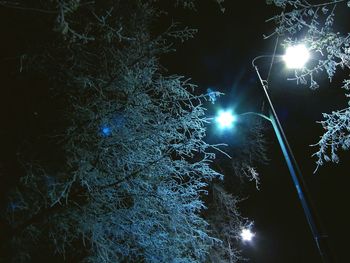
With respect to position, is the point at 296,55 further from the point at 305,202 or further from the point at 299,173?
the point at 305,202

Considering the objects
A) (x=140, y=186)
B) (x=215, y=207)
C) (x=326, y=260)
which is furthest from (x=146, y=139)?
(x=215, y=207)

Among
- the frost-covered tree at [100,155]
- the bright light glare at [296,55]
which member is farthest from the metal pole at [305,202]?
the frost-covered tree at [100,155]

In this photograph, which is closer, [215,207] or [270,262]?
[215,207]

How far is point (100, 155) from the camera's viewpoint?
5.48 m

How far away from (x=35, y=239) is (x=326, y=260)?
4.55 metres

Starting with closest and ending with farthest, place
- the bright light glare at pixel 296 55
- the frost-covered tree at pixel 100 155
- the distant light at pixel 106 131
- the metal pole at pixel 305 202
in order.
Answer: the metal pole at pixel 305 202, the frost-covered tree at pixel 100 155, the distant light at pixel 106 131, the bright light glare at pixel 296 55

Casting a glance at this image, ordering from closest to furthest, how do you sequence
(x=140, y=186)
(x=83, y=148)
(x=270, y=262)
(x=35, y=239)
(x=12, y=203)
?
(x=12, y=203)
(x=35, y=239)
(x=83, y=148)
(x=140, y=186)
(x=270, y=262)

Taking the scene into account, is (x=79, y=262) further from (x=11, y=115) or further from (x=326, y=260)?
(x=326, y=260)

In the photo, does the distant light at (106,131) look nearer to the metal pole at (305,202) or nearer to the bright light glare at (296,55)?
the metal pole at (305,202)

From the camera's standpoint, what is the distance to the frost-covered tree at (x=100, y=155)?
16.8 feet

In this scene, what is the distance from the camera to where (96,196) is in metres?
5.67

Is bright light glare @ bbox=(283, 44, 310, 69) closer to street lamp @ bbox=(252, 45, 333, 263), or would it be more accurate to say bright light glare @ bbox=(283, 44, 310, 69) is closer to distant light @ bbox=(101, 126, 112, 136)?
street lamp @ bbox=(252, 45, 333, 263)

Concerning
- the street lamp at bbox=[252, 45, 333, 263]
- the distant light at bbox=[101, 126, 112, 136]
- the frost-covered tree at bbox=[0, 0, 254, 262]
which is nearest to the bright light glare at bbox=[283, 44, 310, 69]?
the street lamp at bbox=[252, 45, 333, 263]

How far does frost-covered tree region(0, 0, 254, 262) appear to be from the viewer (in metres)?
5.12
